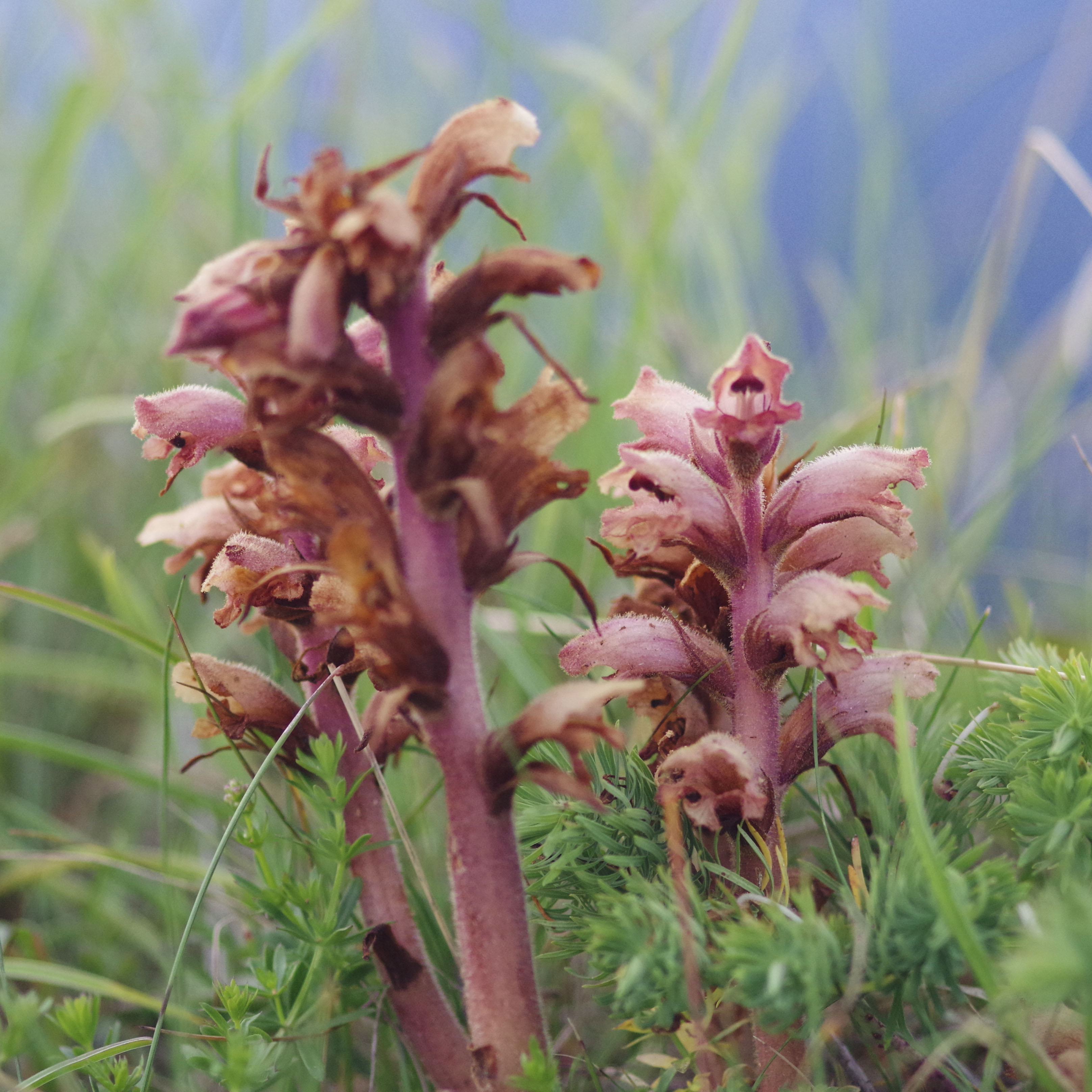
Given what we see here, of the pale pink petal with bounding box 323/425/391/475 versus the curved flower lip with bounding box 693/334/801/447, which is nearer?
the curved flower lip with bounding box 693/334/801/447

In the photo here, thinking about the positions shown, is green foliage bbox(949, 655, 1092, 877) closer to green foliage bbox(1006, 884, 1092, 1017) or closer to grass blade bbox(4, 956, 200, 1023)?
green foliage bbox(1006, 884, 1092, 1017)

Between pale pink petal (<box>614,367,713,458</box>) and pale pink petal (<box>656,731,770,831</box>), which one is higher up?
pale pink petal (<box>614,367,713,458</box>)

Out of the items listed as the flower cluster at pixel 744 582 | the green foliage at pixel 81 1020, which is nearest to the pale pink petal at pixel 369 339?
the flower cluster at pixel 744 582

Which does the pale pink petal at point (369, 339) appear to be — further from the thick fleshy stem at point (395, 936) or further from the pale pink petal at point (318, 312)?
the thick fleshy stem at point (395, 936)

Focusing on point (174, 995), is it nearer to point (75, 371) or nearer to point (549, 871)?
point (549, 871)

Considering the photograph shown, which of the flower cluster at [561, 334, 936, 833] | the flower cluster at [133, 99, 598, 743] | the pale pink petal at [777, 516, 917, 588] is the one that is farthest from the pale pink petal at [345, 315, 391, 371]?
the pale pink petal at [777, 516, 917, 588]

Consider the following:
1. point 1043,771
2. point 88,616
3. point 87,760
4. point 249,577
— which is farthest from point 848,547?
point 87,760

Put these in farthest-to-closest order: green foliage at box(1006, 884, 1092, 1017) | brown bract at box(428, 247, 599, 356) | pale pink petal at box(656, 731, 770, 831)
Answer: pale pink petal at box(656, 731, 770, 831), brown bract at box(428, 247, 599, 356), green foliage at box(1006, 884, 1092, 1017)
